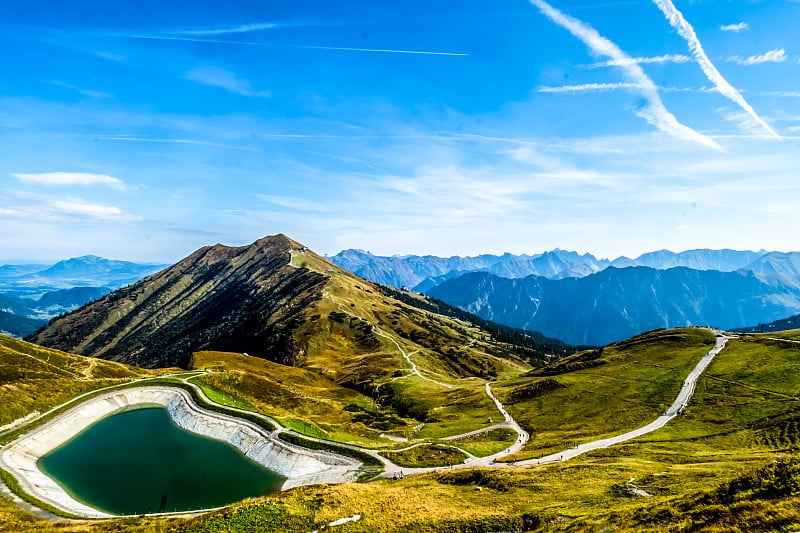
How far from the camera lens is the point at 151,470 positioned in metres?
77.9

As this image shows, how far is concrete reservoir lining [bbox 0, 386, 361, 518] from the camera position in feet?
225

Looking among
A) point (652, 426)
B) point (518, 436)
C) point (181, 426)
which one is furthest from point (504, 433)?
point (181, 426)

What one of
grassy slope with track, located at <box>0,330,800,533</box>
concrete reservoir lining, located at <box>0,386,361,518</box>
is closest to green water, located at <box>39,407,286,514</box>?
concrete reservoir lining, located at <box>0,386,361,518</box>

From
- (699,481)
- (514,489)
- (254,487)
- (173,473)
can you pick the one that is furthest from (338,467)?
(699,481)

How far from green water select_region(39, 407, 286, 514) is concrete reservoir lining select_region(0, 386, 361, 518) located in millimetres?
2090

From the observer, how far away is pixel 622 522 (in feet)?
96.9

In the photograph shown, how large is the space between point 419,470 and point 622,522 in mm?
51058

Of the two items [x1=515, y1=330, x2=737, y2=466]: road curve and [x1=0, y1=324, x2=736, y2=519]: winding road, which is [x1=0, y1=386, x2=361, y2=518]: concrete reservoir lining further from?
[x1=515, y1=330, x2=737, y2=466]: road curve

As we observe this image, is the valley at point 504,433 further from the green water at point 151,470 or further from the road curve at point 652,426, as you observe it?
the green water at point 151,470

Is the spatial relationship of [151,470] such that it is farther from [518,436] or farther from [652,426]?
[652,426]

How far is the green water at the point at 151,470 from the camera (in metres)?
66.6

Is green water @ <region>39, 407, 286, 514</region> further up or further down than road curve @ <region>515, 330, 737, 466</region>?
further down

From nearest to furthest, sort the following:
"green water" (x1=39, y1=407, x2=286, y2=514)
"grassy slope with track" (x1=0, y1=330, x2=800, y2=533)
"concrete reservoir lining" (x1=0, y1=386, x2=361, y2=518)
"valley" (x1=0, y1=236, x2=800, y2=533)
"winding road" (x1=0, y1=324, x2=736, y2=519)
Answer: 1. "grassy slope with track" (x1=0, y1=330, x2=800, y2=533)
2. "valley" (x1=0, y1=236, x2=800, y2=533)
3. "green water" (x1=39, y1=407, x2=286, y2=514)
4. "concrete reservoir lining" (x1=0, y1=386, x2=361, y2=518)
5. "winding road" (x1=0, y1=324, x2=736, y2=519)

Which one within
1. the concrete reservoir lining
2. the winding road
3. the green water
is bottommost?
the green water
